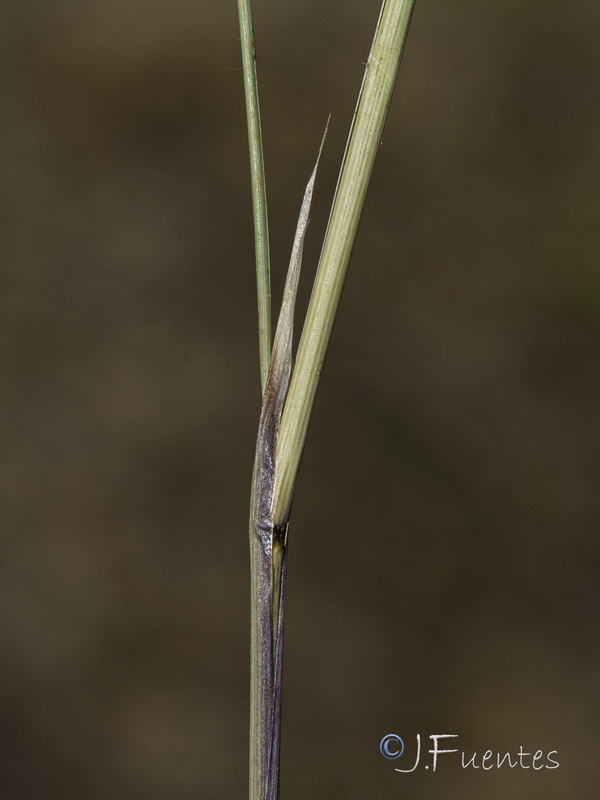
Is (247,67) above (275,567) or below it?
above

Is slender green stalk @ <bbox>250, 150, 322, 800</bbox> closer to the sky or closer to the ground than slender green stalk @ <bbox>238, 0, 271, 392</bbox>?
closer to the ground

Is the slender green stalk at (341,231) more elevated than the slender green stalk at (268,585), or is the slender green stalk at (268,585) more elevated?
the slender green stalk at (341,231)

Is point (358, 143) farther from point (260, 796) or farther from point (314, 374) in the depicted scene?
point (260, 796)

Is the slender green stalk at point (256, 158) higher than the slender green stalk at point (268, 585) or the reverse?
higher

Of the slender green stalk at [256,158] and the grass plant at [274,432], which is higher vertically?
the slender green stalk at [256,158]

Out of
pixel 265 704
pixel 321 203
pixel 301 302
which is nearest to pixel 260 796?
pixel 265 704

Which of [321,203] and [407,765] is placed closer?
[407,765]

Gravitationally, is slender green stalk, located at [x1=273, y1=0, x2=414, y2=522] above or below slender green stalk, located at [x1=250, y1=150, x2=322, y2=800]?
above

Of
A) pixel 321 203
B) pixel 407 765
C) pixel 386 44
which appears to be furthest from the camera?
pixel 321 203
